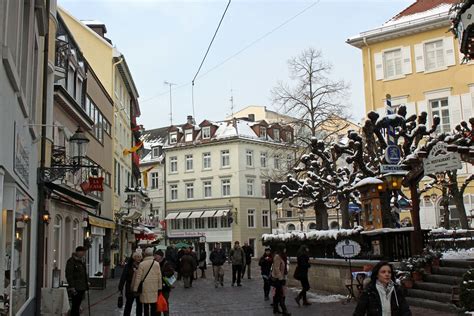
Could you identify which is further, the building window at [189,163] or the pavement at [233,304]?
the building window at [189,163]

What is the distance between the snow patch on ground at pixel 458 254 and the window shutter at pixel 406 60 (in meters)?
23.1

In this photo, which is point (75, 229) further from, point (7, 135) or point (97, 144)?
point (7, 135)

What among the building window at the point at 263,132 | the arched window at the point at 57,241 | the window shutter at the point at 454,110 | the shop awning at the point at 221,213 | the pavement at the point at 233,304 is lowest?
the pavement at the point at 233,304

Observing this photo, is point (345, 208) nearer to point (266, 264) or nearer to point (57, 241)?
point (266, 264)

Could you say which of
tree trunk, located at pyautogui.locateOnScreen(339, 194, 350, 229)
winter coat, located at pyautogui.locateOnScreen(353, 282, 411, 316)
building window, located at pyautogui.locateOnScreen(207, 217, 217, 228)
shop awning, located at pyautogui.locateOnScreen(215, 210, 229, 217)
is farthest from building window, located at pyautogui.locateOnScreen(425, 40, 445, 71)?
winter coat, located at pyautogui.locateOnScreen(353, 282, 411, 316)

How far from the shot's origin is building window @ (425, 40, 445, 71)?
36.7 m

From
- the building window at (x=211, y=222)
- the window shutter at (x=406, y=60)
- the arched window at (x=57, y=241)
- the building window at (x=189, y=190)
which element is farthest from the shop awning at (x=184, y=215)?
the arched window at (x=57, y=241)

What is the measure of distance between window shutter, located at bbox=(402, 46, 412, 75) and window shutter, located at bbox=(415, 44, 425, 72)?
1.50ft

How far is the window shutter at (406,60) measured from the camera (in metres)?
37.7

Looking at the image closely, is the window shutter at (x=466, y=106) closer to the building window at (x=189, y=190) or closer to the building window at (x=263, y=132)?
the building window at (x=263, y=132)

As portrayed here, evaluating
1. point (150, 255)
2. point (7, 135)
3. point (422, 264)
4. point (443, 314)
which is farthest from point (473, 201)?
point (7, 135)

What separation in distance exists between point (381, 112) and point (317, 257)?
1904 cm

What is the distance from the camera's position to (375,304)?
18.8 ft

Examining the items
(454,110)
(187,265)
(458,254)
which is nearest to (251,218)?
(454,110)
